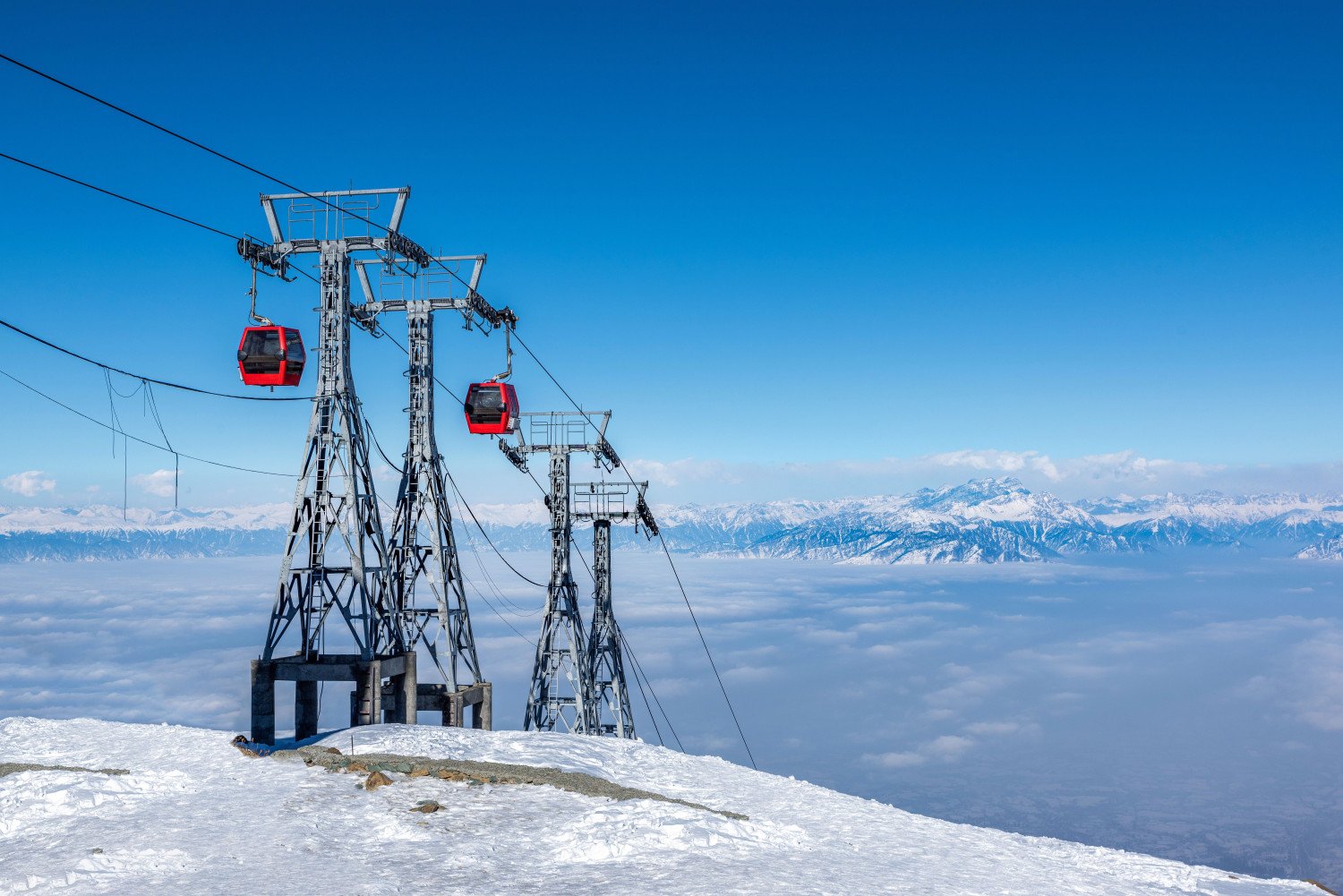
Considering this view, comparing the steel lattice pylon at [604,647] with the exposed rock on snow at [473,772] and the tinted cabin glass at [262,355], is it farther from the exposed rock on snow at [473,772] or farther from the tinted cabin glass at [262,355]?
the exposed rock on snow at [473,772]

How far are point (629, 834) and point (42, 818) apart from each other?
33.7 ft

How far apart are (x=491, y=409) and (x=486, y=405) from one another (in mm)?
256

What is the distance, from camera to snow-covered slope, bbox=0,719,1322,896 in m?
14.2

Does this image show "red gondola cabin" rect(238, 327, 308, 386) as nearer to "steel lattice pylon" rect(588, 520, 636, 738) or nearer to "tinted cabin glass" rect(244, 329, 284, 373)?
"tinted cabin glass" rect(244, 329, 284, 373)

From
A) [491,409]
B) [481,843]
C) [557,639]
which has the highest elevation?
[491,409]

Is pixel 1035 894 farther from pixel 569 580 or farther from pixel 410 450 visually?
pixel 569 580

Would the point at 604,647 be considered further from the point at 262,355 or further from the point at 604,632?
the point at 262,355

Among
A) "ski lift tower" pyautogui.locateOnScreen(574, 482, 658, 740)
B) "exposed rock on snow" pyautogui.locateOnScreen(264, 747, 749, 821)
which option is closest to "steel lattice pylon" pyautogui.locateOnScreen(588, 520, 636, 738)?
"ski lift tower" pyautogui.locateOnScreen(574, 482, 658, 740)

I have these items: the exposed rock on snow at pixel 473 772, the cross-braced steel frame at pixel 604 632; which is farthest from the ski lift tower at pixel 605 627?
the exposed rock on snow at pixel 473 772

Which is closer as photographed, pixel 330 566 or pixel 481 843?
pixel 481 843

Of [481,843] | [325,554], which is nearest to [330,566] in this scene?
[325,554]

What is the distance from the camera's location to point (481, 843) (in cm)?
1584

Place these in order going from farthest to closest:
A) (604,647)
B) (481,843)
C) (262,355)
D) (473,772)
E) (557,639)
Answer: (604,647) → (557,639) → (262,355) → (473,772) → (481,843)

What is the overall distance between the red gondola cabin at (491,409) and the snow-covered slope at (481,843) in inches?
752
